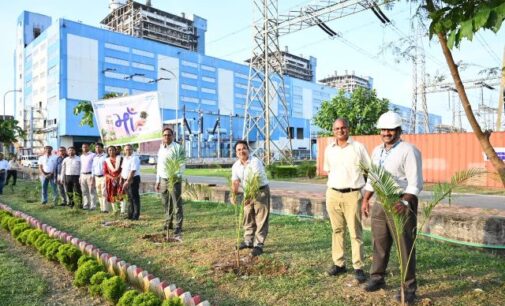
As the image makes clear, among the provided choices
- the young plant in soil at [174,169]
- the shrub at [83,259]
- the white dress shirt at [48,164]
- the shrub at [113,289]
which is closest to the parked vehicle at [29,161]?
the white dress shirt at [48,164]

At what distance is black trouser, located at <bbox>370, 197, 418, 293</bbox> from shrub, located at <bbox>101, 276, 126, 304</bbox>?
230cm

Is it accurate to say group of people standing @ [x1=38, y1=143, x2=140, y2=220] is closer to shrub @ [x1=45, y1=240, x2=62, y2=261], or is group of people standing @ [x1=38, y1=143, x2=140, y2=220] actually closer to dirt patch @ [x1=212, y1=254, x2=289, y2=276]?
shrub @ [x1=45, y1=240, x2=62, y2=261]

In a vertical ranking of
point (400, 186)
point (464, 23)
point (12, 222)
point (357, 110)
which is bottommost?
point (12, 222)

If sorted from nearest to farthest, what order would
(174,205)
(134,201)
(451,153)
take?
(174,205), (134,201), (451,153)

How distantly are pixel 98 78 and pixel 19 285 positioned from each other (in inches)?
1823

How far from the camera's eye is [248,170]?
5.50 metres

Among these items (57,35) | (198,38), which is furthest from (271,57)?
(198,38)

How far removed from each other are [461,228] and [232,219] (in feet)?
12.9

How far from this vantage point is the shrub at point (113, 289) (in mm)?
3979

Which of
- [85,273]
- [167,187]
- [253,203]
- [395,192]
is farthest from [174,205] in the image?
[395,192]

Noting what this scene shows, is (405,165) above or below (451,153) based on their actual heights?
below

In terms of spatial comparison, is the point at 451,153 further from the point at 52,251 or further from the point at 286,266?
the point at 52,251

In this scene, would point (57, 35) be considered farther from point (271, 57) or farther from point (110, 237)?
point (110, 237)

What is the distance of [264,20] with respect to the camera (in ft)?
68.2
